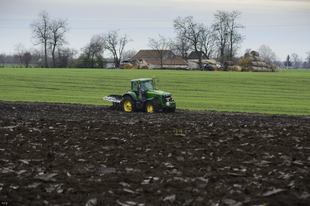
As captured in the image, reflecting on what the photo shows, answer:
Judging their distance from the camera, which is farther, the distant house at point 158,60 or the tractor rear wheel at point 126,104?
the distant house at point 158,60

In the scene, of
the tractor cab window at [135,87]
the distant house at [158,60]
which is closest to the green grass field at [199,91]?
the tractor cab window at [135,87]

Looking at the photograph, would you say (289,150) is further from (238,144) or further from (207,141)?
(207,141)

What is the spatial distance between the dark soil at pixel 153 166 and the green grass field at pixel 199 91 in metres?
11.4

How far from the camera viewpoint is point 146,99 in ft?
65.2

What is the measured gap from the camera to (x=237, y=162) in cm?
818

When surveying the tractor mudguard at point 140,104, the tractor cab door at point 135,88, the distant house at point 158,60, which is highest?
the distant house at point 158,60

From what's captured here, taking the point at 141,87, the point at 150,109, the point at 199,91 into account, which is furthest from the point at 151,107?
the point at 199,91

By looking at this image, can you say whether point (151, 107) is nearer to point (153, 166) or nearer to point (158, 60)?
point (153, 166)

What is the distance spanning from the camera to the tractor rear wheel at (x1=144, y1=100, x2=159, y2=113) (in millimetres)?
19125

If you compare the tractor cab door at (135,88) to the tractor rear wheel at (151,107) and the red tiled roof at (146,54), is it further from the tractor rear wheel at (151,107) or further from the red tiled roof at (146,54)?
the red tiled roof at (146,54)

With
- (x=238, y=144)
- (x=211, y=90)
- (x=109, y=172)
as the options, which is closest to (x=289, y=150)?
(x=238, y=144)

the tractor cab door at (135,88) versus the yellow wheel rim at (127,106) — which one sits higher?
the tractor cab door at (135,88)

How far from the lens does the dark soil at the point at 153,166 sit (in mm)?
6031

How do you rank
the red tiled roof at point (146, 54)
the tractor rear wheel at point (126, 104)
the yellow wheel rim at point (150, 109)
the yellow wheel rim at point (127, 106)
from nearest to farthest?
the yellow wheel rim at point (150, 109) → the tractor rear wheel at point (126, 104) → the yellow wheel rim at point (127, 106) → the red tiled roof at point (146, 54)
